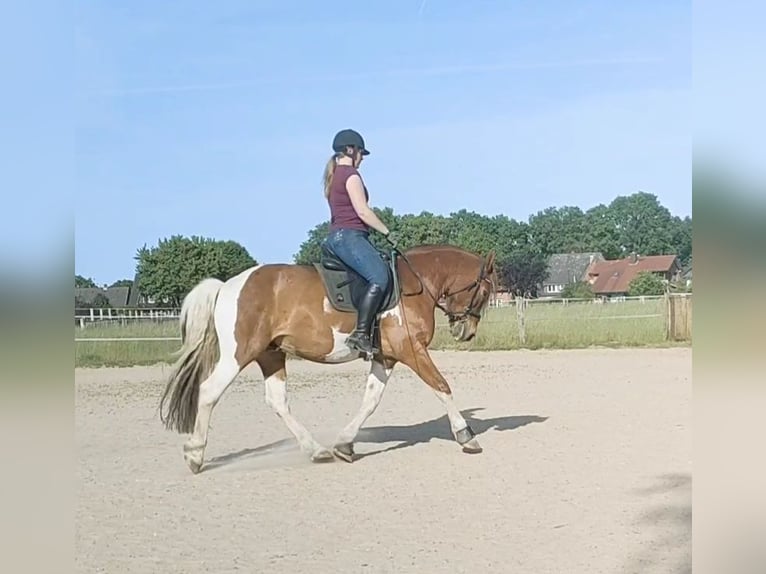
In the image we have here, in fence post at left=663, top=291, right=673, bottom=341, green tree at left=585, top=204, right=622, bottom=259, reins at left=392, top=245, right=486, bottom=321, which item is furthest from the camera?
green tree at left=585, top=204, right=622, bottom=259

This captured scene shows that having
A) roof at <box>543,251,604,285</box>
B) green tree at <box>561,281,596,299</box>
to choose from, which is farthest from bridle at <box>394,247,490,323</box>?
roof at <box>543,251,604,285</box>

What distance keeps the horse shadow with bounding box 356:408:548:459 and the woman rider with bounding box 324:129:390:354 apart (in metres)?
1.09

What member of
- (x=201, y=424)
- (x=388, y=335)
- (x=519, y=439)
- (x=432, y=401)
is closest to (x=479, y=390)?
(x=432, y=401)

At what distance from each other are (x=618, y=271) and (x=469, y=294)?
1071cm

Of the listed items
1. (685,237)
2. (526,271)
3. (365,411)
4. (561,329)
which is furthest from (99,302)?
(526,271)

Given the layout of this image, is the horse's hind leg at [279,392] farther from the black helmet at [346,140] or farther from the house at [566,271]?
the house at [566,271]

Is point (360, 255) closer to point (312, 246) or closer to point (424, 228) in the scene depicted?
point (312, 246)

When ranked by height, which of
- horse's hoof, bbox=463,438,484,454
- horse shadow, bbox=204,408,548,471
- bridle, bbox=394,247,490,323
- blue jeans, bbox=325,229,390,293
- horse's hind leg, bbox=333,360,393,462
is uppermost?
blue jeans, bbox=325,229,390,293

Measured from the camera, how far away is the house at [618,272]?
1372 centimetres

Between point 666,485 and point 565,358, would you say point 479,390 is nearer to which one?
point 565,358

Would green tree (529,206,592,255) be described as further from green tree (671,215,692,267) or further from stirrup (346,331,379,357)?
green tree (671,215,692,267)

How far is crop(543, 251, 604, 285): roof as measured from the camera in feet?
54.7

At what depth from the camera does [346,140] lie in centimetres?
500
